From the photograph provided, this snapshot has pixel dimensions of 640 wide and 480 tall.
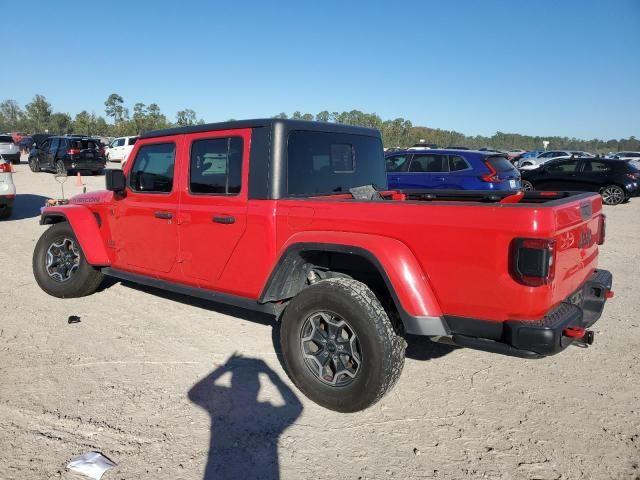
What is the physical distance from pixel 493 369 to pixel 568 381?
530mm

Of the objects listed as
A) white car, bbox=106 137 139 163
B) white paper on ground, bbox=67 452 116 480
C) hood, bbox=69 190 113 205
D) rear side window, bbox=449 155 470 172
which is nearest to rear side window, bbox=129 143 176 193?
hood, bbox=69 190 113 205

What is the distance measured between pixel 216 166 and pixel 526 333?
8.38ft

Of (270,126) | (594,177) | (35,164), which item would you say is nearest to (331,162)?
(270,126)

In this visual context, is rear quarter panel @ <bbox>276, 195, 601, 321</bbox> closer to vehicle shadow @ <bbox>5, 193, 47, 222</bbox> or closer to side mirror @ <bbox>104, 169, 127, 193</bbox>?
side mirror @ <bbox>104, 169, 127, 193</bbox>

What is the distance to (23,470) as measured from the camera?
101 inches

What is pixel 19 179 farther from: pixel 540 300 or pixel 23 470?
pixel 540 300

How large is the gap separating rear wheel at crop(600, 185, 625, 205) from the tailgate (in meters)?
14.2

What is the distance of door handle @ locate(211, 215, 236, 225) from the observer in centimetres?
364

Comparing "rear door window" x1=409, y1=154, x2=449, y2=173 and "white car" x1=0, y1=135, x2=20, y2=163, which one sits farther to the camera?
"white car" x1=0, y1=135, x2=20, y2=163

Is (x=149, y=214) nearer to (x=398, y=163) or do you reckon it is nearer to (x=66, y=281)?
(x=66, y=281)

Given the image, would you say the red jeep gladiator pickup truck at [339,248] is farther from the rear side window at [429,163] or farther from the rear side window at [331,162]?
the rear side window at [429,163]

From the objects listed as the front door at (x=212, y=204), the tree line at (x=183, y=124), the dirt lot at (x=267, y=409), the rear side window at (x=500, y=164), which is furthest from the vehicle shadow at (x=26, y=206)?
the tree line at (x=183, y=124)

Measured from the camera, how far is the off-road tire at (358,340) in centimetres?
294

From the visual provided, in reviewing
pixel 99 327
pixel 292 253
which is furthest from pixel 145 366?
pixel 292 253
